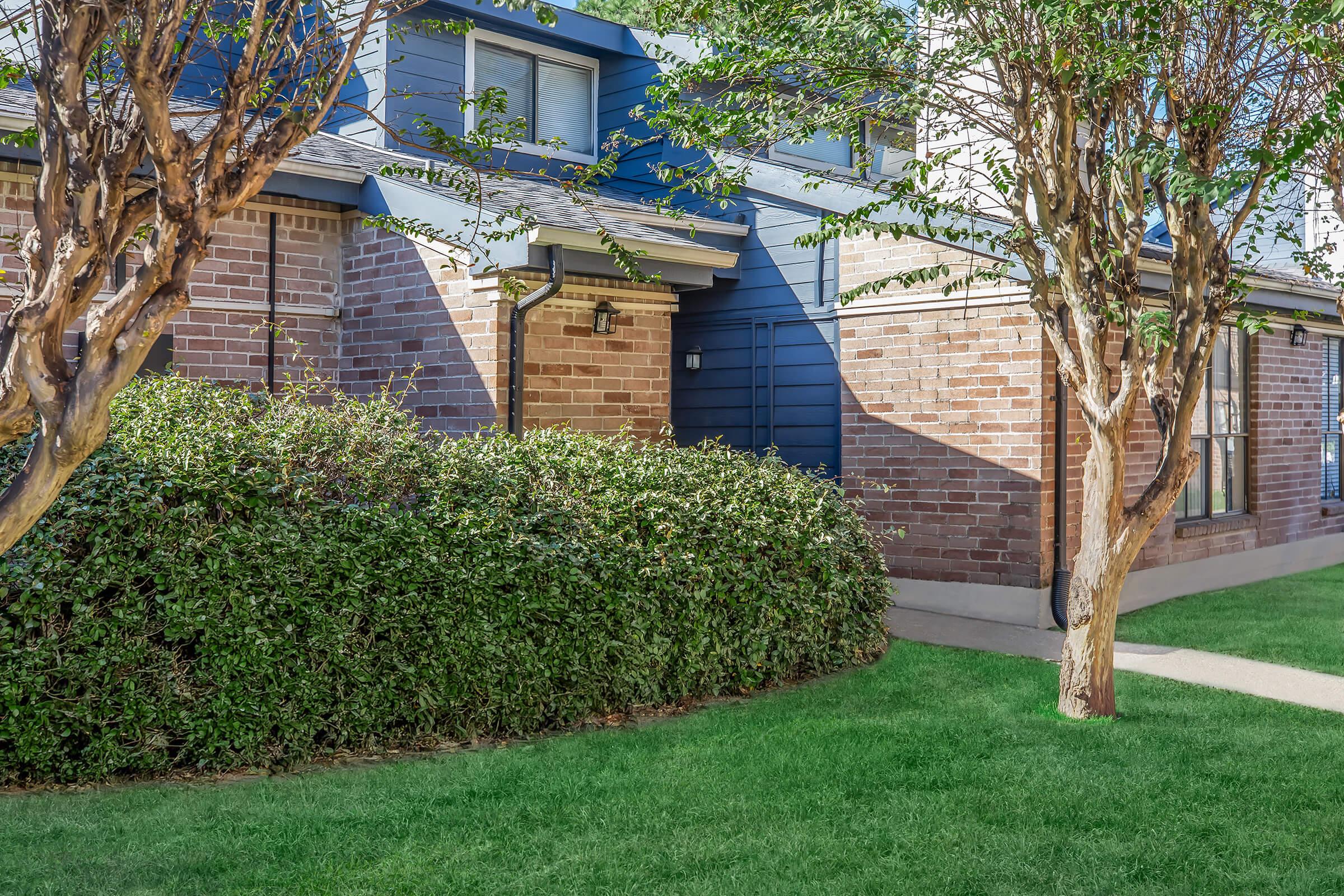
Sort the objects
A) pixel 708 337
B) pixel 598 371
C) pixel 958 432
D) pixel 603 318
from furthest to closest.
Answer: pixel 708 337 < pixel 958 432 < pixel 598 371 < pixel 603 318

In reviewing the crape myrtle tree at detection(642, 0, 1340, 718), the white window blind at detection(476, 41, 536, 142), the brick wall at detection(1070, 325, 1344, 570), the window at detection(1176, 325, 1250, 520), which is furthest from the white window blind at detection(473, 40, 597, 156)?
the window at detection(1176, 325, 1250, 520)

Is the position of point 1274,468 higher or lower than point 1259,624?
higher

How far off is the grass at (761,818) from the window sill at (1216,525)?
18.1ft

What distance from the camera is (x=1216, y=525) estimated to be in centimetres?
1220

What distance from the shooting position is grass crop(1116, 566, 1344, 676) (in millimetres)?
8547

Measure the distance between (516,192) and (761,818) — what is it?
6.77m

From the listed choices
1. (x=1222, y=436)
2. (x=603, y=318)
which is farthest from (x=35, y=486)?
(x=1222, y=436)

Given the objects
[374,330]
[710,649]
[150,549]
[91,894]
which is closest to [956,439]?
[710,649]

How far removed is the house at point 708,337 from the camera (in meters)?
9.34

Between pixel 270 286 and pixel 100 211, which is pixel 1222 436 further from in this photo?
pixel 100 211

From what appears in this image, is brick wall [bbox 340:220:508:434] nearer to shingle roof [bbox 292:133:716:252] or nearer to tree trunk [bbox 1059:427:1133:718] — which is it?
shingle roof [bbox 292:133:716:252]

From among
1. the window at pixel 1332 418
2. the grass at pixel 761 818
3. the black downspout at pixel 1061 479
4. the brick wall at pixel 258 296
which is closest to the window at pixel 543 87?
the brick wall at pixel 258 296

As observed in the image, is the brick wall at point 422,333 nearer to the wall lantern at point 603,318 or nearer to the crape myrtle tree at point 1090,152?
the wall lantern at point 603,318

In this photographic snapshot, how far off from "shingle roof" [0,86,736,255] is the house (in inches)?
2.0
